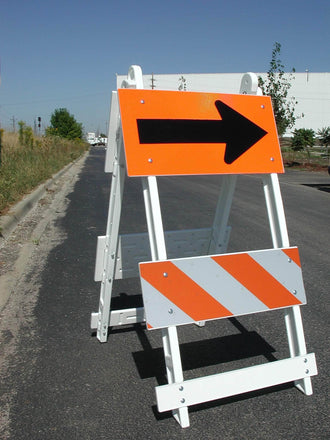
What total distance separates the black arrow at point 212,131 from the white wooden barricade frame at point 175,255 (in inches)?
9.9

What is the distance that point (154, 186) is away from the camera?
2469mm

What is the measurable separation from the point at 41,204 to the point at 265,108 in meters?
7.96

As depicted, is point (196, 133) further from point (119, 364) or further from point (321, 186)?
point (321, 186)

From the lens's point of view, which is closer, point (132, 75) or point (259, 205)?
point (132, 75)

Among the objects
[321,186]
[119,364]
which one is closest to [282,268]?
[119,364]

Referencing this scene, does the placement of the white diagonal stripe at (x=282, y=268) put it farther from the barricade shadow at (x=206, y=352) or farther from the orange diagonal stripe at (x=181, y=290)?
the barricade shadow at (x=206, y=352)

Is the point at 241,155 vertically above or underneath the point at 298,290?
above

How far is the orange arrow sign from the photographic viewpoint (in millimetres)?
2490

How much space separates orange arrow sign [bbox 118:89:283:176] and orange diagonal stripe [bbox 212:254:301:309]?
51cm

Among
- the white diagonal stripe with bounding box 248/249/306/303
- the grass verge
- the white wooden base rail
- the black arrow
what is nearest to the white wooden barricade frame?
the white wooden base rail

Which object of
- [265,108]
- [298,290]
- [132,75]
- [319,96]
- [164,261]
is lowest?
[298,290]

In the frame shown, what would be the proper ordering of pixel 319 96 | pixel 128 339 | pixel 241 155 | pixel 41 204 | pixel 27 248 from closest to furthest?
pixel 241 155 < pixel 128 339 < pixel 27 248 < pixel 41 204 < pixel 319 96

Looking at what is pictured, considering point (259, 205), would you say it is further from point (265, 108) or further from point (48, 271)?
point (265, 108)

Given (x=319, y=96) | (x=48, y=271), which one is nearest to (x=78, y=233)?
(x=48, y=271)
